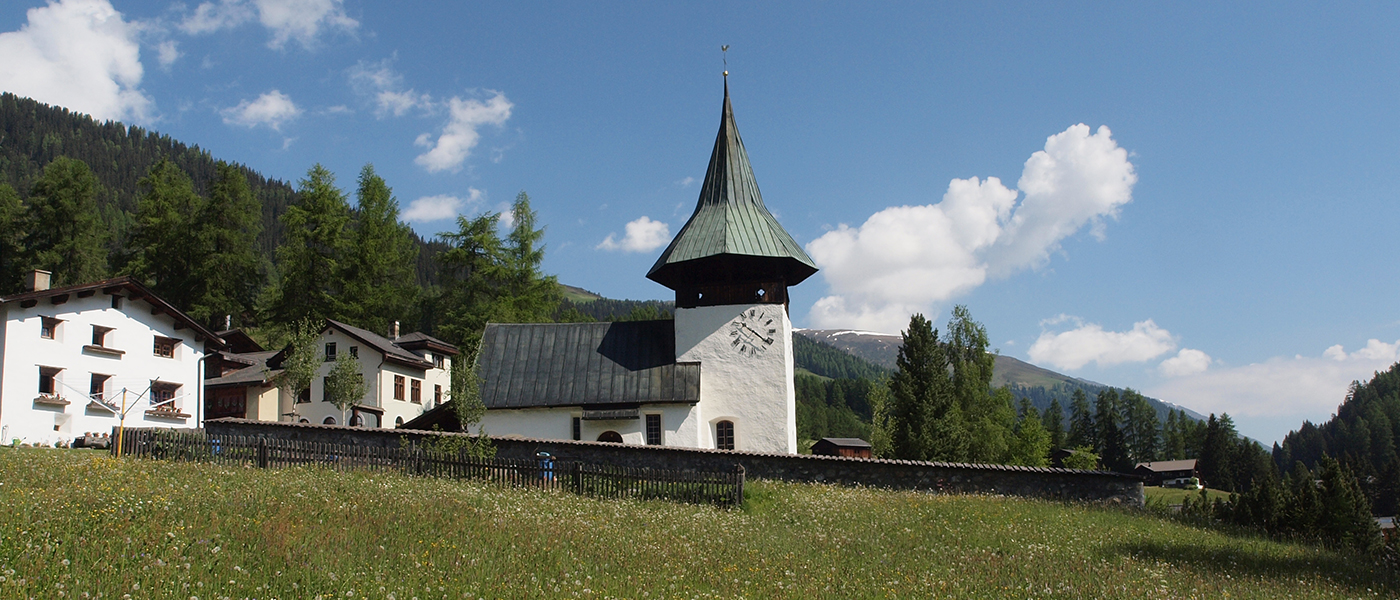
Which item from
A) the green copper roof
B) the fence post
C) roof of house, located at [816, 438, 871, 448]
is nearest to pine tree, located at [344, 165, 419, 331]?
the green copper roof

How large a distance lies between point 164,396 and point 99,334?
11.1 ft

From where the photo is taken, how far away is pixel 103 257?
174ft

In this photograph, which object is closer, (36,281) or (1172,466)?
(36,281)

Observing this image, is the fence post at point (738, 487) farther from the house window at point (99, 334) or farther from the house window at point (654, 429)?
the house window at point (99, 334)

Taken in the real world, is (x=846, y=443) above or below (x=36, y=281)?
below

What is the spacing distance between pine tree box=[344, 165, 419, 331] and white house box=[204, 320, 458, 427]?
5.30 meters

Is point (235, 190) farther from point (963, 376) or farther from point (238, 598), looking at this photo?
point (238, 598)

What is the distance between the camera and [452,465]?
18.4 meters

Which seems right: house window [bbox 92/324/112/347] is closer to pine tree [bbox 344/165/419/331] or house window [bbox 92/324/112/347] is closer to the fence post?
pine tree [bbox 344/165/419/331]

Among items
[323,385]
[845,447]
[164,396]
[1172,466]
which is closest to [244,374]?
[323,385]

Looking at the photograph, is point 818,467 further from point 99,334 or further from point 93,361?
point 99,334

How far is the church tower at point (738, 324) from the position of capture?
95.6ft

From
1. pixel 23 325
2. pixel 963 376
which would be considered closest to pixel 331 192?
pixel 23 325

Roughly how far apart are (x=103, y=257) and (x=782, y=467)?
49.0 m
